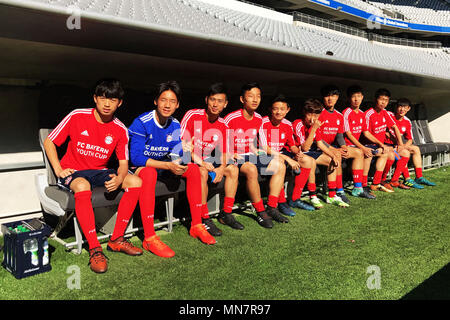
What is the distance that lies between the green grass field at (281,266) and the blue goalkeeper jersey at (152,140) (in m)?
0.73

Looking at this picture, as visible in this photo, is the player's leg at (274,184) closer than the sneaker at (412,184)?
Yes

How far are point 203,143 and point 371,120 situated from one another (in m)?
3.06

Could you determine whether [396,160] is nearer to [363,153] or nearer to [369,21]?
[363,153]

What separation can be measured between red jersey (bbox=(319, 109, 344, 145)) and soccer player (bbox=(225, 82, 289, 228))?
121 centimetres

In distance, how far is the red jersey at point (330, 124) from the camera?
4.92 meters

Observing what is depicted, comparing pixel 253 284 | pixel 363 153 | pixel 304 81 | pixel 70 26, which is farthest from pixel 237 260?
pixel 304 81

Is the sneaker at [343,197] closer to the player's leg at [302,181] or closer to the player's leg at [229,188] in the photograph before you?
the player's leg at [302,181]

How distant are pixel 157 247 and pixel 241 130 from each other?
1.62 meters

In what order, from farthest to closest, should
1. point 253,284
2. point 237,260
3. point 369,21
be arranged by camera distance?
point 369,21, point 237,260, point 253,284

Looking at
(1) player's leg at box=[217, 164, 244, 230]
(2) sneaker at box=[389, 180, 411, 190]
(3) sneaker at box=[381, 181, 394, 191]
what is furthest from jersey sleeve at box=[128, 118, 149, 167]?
(2) sneaker at box=[389, 180, 411, 190]

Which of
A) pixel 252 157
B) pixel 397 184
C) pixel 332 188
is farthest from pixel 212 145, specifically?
pixel 397 184

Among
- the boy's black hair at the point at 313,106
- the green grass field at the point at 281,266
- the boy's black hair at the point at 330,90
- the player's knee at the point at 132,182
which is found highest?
the boy's black hair at the point at 330,90

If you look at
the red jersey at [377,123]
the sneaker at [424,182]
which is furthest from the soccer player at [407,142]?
the red jersey at [377,123]

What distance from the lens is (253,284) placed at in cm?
244
